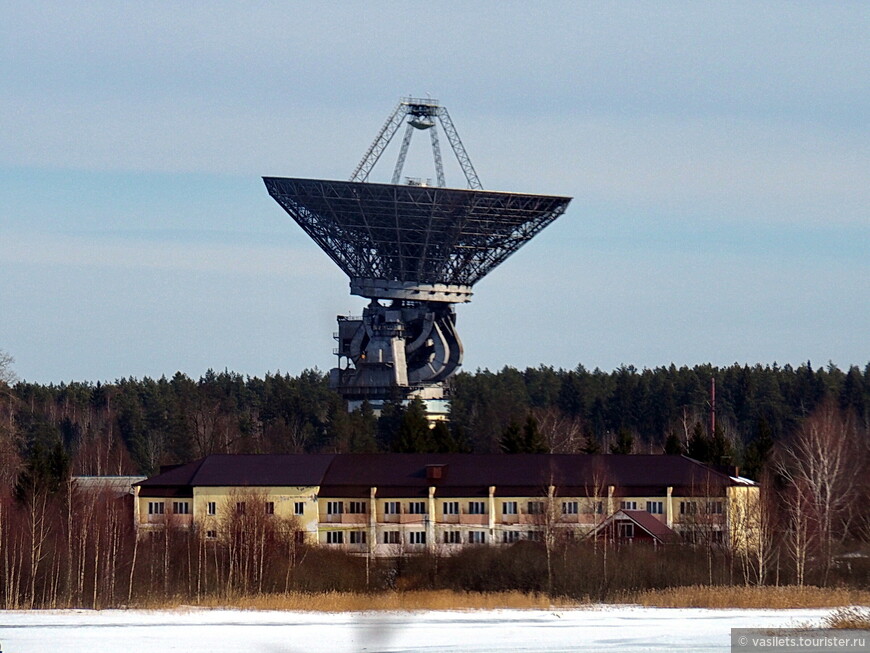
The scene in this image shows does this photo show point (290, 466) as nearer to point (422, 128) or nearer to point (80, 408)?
point (422, 128)

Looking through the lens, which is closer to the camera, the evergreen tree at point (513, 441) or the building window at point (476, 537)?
the building window at point (476, 537)

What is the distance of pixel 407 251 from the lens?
110938 mm

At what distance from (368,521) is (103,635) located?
39.6 metres

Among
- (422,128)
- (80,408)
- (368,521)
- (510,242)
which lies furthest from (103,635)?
(80,408)

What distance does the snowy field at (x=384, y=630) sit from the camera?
138ft

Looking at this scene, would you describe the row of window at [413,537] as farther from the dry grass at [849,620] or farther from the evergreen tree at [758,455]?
the dry grass at [849,620]

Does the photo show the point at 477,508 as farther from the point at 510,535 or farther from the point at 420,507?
the point at 420,507

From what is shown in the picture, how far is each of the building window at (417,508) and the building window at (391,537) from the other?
4.15 ft

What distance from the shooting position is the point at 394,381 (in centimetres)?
11344

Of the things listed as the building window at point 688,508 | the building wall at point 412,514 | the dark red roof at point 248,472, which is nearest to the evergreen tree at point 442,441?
the dark red roof at point 248,472

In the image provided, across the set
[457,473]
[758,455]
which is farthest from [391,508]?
[758,455]

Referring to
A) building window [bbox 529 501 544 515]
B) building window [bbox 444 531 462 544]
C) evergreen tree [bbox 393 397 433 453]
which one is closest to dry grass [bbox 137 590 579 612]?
building window [bbox 529 501 544 515]

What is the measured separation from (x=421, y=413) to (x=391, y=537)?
26167 millimetres

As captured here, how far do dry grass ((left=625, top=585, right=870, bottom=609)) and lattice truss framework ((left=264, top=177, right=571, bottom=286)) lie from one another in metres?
48.7
